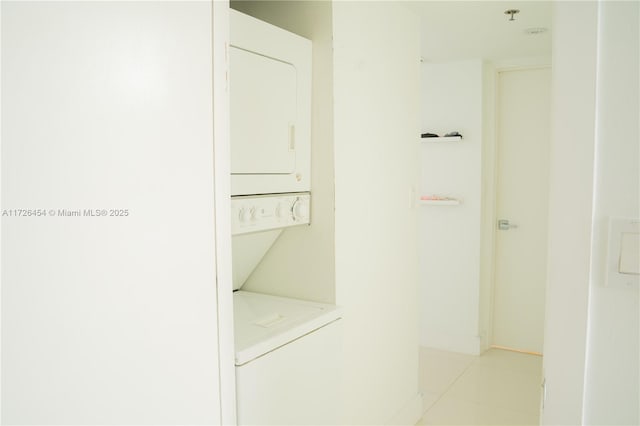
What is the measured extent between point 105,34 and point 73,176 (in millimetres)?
289

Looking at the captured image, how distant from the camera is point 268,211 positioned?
1.96 m

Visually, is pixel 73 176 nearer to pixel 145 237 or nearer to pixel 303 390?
pixel 145 237

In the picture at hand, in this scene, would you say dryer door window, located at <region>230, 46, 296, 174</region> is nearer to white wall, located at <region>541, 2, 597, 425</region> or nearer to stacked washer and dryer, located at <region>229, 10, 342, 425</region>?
stacked washer and dryer, located at <region>229, 10, 342, 425</region>

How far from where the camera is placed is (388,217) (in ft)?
8.86

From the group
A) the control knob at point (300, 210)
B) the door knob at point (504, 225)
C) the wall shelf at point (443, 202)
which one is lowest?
the door knob at point (504, 225)

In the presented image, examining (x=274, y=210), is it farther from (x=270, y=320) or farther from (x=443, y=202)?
(x=443, y=202)

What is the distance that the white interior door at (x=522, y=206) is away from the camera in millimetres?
4125

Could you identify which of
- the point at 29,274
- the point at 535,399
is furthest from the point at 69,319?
the point at 535,399

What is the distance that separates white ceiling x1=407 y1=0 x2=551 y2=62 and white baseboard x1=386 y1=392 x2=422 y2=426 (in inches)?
88.8

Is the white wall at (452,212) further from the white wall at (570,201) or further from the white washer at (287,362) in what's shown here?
the white wall at (570,201)

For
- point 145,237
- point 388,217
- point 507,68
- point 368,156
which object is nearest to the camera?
point 145,237

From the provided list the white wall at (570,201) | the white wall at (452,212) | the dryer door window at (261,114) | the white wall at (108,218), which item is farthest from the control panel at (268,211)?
the white wall at (452,212)

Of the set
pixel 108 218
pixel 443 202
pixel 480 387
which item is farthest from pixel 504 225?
pixel 108 218

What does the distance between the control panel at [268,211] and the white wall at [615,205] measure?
1208mm
